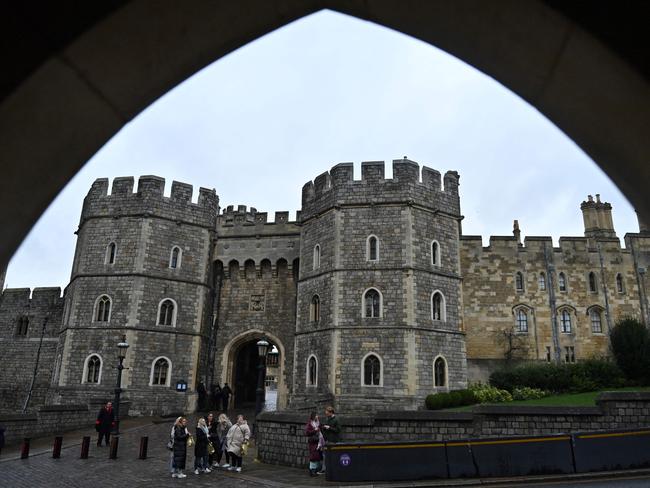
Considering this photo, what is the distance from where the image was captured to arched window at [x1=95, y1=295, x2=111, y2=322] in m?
23.5

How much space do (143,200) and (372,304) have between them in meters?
12.1

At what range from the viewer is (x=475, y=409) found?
13.2 metres

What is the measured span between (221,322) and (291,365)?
430cm

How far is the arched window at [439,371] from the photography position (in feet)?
67.8

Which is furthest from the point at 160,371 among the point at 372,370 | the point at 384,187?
the point at 384,187

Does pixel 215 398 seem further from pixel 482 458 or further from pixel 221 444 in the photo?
pixel 482 458

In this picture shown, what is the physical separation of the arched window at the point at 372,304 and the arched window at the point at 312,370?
2942 millimetres

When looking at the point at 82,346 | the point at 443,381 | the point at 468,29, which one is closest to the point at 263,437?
the point at 443,381

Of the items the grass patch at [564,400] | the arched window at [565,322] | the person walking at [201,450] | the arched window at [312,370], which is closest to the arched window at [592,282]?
the arched window at [565,322]

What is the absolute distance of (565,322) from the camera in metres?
27.1

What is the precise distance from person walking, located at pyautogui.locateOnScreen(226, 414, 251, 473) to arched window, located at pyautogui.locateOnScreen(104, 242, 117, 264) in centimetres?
1400

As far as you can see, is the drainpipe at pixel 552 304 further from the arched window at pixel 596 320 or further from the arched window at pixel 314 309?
the arched window at pixel 314 309

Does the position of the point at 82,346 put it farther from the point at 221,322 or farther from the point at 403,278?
the point at 403,278

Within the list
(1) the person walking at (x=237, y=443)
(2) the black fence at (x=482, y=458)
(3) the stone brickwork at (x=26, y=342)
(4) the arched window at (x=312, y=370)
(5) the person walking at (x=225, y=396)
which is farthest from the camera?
(3) the stone brickwork at (x=26, y=342)
